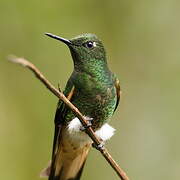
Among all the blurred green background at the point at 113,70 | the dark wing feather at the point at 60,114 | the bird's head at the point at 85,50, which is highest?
the blurred green background at the point at 113,70

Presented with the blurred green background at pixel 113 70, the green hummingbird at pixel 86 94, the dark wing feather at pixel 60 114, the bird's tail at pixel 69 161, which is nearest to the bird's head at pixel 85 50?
the green hummingbird at pixel 86 94

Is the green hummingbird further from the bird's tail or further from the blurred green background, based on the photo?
the blurred green background

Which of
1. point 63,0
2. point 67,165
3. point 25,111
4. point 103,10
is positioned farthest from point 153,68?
point 67,165

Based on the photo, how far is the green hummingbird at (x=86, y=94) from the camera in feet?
13.6

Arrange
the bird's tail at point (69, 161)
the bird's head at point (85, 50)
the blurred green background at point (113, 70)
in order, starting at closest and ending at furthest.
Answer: the bird's head at point (85, 50) → the bird's tail at point (69, 161) → the blurred green background at point (113, 70)

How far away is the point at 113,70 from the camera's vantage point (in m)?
7.29

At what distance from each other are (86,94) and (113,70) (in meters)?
3.14

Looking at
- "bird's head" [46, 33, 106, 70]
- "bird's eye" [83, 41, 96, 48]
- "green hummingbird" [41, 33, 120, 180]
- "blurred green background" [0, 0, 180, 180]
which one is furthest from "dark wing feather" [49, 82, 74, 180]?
"blurred green background" [0, 0, 180, 180]

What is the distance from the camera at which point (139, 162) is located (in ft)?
24.1

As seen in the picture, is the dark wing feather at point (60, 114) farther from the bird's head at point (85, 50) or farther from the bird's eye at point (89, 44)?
the bird's eye at point (89, 44)

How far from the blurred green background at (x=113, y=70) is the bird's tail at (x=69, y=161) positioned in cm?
156

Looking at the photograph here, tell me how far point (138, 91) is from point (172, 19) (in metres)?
1.18

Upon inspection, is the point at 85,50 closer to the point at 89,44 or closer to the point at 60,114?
the point at 89,44

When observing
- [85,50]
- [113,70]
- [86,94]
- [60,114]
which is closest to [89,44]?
[85,50]
